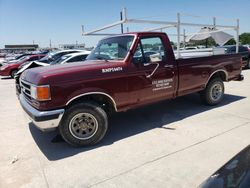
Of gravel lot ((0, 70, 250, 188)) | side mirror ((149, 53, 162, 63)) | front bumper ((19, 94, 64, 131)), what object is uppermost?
side mirror ((149, 53, 162, 63))

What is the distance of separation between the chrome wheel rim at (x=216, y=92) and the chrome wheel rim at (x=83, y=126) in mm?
3631

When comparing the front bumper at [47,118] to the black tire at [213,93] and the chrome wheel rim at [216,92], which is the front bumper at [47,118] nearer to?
the black tire at [213,93]

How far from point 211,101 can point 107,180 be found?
4.23 m

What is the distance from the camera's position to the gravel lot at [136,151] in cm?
318

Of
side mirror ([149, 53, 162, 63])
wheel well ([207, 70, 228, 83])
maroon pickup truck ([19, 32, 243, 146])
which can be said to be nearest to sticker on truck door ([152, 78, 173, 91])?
maroon pickup truck ([19, 32, 243, 146])

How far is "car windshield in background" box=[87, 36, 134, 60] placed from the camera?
15.6 ft

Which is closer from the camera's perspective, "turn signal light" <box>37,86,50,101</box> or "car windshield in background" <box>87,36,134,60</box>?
"turn signal light" <box>37,86,50,101</box>

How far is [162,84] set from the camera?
16.5ft

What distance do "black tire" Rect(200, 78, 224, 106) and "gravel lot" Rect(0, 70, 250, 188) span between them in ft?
1.16

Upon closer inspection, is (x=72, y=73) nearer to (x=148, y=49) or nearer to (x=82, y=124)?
(x=82, y=124)

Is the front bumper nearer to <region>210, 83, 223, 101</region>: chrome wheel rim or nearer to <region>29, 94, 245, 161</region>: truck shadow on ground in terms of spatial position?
<region>29, 94, 245, 161</region>: truck shadow on ground

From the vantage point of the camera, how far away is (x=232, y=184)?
5.33 ft

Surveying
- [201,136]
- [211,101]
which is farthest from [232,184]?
[211,101]

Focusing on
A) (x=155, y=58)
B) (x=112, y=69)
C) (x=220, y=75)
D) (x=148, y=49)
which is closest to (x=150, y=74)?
(x=155, y=58)
